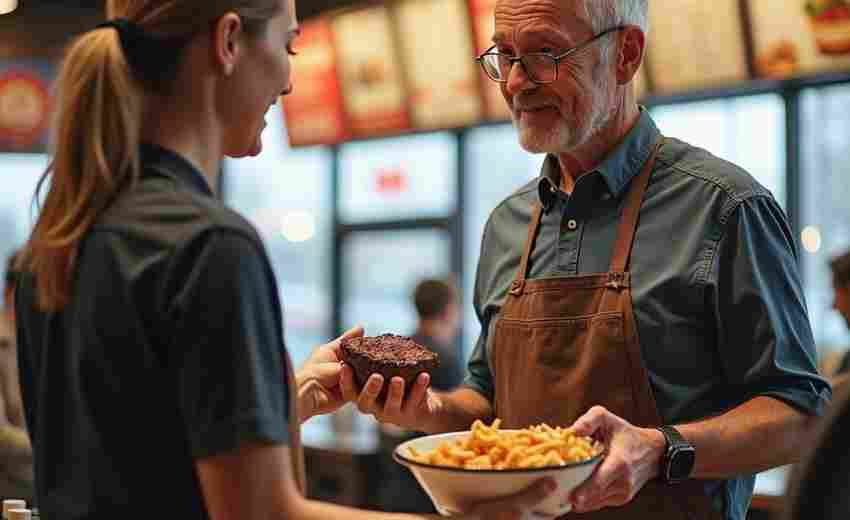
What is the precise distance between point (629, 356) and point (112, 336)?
1.02 m

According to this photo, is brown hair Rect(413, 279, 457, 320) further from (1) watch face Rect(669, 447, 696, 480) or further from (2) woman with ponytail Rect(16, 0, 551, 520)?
(2) woman with ponytail Rect(16, 0, 551, 520)

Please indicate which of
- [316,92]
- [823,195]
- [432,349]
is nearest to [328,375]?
[432,349]

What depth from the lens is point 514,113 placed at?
209cm

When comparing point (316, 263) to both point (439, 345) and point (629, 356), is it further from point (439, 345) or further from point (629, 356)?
point (629, 356)

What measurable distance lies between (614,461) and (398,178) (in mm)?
5643

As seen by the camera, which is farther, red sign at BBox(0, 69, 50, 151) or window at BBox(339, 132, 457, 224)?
red sign at BBox(0, 69, 50, 151)

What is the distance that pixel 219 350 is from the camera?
1.10 meters

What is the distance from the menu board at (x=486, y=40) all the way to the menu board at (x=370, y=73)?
25.9 inches

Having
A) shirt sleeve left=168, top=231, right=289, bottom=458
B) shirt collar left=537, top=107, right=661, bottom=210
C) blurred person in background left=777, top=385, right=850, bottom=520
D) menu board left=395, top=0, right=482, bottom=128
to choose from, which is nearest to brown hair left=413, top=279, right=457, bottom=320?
menu board left=395, top=0, right=482, bottom=128

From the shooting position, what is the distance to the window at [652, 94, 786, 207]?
5246 mm

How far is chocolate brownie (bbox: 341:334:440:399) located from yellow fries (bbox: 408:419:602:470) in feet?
0.99

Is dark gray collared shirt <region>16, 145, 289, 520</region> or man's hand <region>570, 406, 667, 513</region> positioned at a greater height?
dark gray collared shirt <region>16, 145, 289, 520</region>

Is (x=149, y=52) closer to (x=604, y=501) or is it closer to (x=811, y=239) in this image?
(x=604, y=501)

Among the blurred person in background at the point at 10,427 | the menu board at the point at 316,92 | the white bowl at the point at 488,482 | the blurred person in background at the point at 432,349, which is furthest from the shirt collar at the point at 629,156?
the menu board at the point at 316,92
